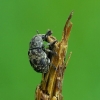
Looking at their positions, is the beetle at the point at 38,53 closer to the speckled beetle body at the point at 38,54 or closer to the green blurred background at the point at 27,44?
the speckled beetle body at the point at 38,54

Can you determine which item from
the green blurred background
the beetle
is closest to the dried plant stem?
the beetle

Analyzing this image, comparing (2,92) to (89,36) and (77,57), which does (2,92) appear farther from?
(89,36)

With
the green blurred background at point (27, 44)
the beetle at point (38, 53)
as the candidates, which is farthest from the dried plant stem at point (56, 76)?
the green blurred background at point (27, 44)

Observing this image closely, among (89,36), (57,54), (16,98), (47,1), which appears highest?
(47,1)

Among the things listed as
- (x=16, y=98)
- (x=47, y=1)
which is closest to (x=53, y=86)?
(x=16, y=98)

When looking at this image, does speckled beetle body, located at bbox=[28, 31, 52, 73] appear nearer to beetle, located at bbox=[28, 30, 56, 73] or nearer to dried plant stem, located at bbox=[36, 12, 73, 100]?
beetle, located at bbox=[28, 30, 56, 73]

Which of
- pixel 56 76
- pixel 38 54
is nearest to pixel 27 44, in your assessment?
pixel 38 54
